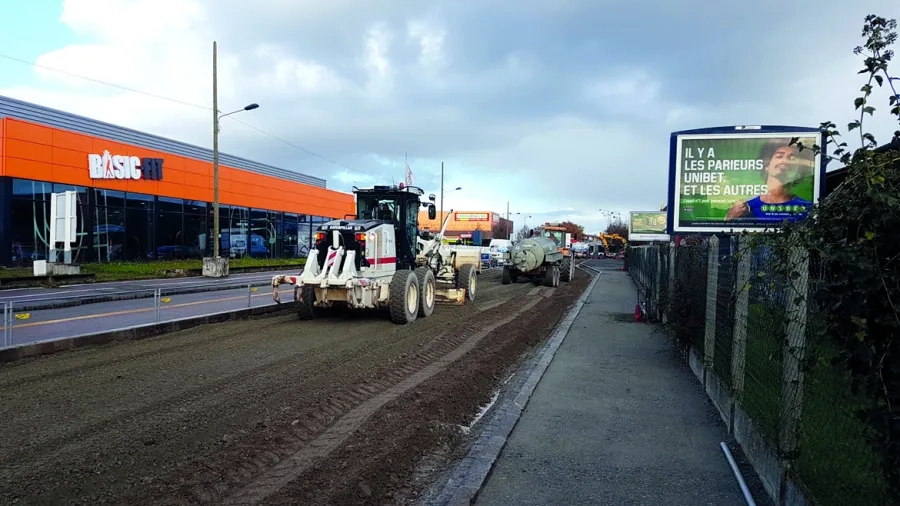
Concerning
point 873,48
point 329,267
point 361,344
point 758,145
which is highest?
point 758,145

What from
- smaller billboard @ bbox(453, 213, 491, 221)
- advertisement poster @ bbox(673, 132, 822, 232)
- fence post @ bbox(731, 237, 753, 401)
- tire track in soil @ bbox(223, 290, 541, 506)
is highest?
smaller billboard @ bbox(453, 213, 491, 221)

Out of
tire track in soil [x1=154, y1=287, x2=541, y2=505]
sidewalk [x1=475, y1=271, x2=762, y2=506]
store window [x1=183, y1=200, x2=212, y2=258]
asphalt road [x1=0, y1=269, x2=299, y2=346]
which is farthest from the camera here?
store window [x1=183, y1=200, x2=212, y2=258]

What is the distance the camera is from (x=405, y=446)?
5.52m

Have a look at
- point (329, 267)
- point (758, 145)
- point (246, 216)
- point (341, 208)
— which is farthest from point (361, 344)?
point (341, 208)

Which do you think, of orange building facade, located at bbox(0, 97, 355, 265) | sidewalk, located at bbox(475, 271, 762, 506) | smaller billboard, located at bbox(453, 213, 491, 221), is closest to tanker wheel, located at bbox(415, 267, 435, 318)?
sidewalk, located at bbox(475, 271, 762, 506)

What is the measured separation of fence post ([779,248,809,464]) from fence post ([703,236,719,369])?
305 cm

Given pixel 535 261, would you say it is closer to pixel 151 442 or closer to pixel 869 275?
pixel 151 442

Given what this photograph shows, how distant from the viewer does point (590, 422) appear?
20.8 ft

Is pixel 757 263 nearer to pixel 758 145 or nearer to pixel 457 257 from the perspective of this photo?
pixel 758 145

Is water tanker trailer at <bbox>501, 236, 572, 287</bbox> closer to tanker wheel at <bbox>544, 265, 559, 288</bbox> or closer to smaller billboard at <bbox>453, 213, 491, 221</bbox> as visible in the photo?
tanker wheel at <bbox>544, 265, 559, 288</bbox>

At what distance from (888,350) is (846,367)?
0.29 meters

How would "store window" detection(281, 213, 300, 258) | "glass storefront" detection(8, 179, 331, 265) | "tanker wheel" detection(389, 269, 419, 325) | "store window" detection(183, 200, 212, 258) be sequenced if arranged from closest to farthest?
"tanker wheel" detection(389, 269, 419, 325), "glass storefront" detection(8, 179, 331, 265), "store window" detection(183, 200, 212, 258), "store window" detection(281, 213, 300, 258)

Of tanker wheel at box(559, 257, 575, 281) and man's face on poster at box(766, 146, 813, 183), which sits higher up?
man's face on poster at box(766, 146, 813, 183)

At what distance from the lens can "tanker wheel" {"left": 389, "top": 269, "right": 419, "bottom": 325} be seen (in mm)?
13055
